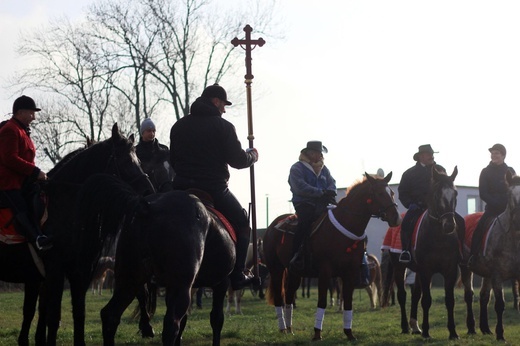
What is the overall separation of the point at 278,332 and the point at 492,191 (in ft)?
14.8

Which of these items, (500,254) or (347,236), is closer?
(347,236)

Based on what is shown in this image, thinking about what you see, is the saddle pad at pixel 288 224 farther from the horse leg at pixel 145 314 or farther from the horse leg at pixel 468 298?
the horse leg at pixel 468 298

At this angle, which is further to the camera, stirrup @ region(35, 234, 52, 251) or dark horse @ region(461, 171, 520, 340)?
dark horse @ region(461, 171, 520, 340)

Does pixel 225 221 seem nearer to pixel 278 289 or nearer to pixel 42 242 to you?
pixel 42 242

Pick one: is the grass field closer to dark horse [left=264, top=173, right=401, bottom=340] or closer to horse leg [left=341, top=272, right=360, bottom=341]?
horse leg [left=341, top=272, right=360, bottom=341]

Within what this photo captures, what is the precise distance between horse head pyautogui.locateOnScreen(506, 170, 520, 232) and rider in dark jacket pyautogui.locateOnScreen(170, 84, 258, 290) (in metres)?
6.14

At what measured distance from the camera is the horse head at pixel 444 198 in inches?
620

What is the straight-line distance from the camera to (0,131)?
1158 centimetres

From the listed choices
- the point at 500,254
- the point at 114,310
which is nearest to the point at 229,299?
the point at 500,254

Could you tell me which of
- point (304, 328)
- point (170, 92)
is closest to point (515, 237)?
point (304, 328)

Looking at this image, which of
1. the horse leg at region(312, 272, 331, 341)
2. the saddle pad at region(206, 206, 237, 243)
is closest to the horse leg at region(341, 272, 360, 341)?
the horse leg at region(312, 272, 331, 341)

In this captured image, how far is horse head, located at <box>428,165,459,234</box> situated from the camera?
1574 centimetres

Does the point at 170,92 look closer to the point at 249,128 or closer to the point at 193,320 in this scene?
the point at 193,320

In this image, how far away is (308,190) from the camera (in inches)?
626
